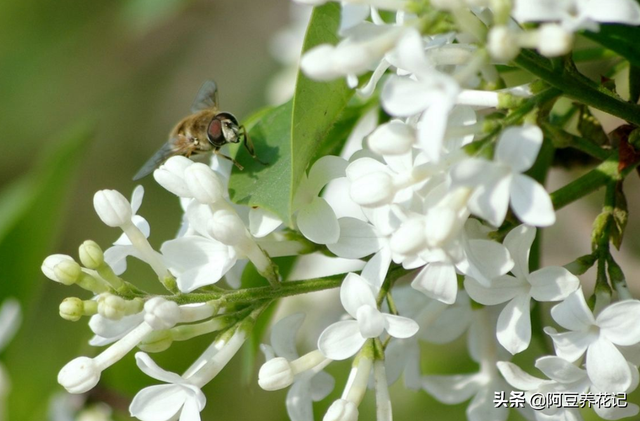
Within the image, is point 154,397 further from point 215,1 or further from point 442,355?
point 215,1

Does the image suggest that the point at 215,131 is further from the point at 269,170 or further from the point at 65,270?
the point at 65,270

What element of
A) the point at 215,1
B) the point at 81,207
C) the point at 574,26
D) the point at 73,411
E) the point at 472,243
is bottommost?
the point at 81,207

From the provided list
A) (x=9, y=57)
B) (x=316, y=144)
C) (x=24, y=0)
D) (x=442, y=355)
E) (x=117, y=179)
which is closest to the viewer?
(x=316, y=144)

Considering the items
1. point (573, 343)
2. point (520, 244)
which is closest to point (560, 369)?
point (573, 343)

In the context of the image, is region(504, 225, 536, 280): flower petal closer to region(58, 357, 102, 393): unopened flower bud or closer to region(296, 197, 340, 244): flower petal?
region(296, 197, 340, 244): flower petal

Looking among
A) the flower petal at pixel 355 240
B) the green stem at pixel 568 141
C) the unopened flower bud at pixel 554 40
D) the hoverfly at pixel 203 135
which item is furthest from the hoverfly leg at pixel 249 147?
the unopened flower bud at pixel 554 40

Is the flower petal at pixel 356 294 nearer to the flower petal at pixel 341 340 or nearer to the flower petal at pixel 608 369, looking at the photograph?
the flower petal at pixel 341 340

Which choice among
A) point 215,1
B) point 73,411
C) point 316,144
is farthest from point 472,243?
point 215,1

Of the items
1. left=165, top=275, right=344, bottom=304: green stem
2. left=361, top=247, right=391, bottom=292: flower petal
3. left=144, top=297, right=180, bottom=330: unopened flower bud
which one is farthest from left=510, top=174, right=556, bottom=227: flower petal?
left=144, top=297, right=180, bottom=330: unopened flower bud
